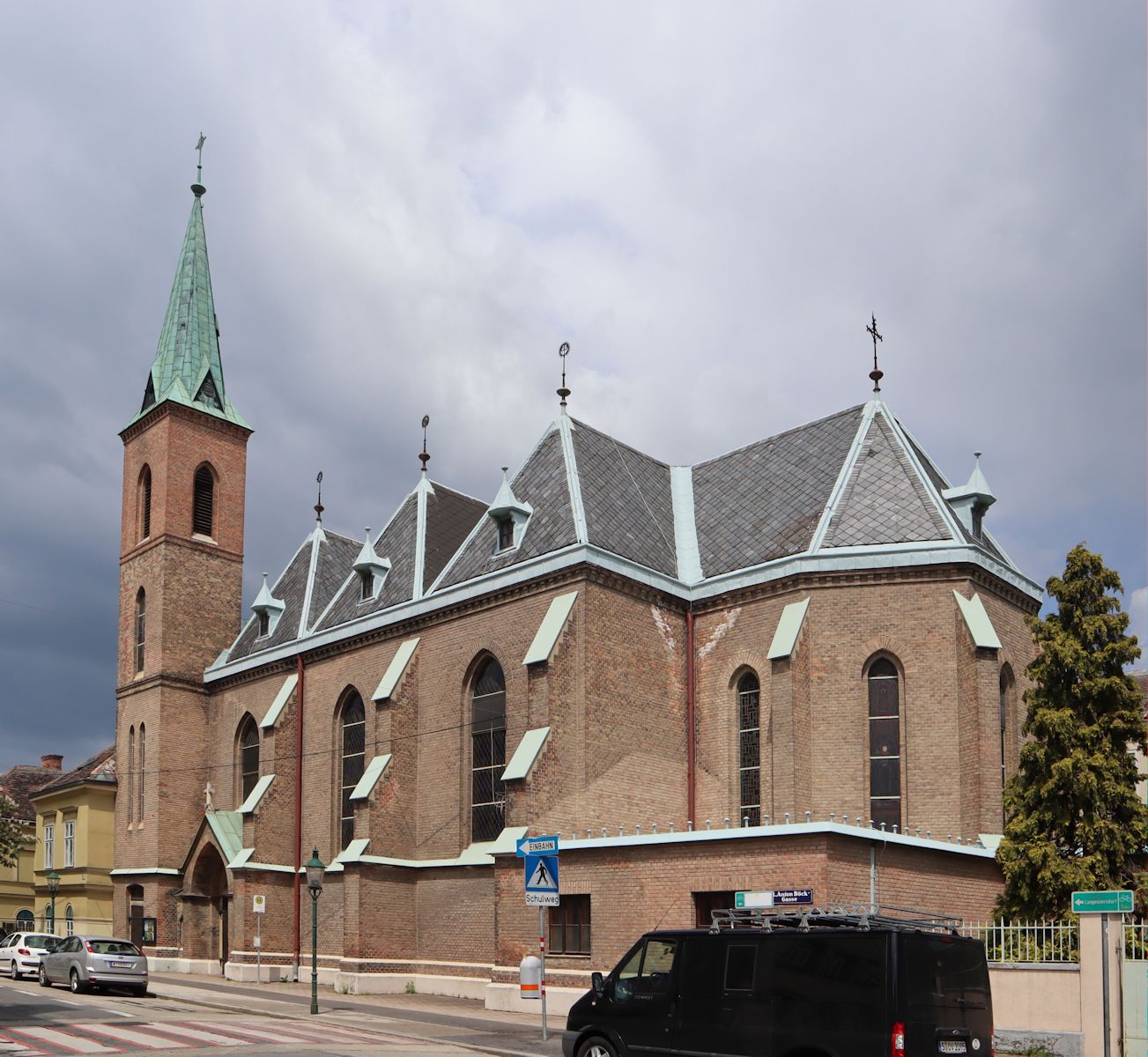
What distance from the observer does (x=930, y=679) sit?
29500mm

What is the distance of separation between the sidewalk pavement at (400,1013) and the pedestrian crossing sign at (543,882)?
2.10 meters

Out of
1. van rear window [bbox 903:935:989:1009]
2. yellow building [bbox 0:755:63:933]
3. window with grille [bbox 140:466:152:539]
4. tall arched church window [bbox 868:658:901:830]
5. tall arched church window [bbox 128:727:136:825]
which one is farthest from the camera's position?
yellow building [bbox 0:755:63:933]

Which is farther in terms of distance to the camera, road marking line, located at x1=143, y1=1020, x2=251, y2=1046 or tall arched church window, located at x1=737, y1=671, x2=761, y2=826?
tall arched church window, located at x1=737, y1=671, x2=761, y2=826

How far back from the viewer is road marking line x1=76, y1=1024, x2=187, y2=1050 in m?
18.0

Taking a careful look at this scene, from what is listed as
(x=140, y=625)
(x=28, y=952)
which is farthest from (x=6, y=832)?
(x=140, y=625)

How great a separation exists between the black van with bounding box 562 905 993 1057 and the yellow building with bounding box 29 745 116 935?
35.6m

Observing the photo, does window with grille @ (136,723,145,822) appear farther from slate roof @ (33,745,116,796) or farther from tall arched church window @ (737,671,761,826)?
tall arched church window @ (737,671,761,826)

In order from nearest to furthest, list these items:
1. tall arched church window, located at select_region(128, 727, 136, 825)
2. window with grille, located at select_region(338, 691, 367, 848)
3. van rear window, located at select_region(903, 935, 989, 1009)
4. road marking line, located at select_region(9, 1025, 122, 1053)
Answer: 1. van rear window, located at select_region(903, 935, 989, 1009)
2. road marking line, located at select_region(9, 1025, 122, 1053)
3. window with grille, located at select_region(338, 691, 367, 848)
4. tall arched church window, located at select_region(128, 727, 136, 825)

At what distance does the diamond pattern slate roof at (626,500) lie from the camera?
3294 centimetres

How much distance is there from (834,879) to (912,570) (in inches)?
356

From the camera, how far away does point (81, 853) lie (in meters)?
46.6

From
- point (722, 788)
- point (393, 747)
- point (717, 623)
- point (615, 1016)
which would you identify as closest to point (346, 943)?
point (393, 747)

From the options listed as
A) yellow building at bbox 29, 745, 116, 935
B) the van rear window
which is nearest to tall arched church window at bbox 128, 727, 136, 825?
yellow building at bbox 29, 745, 116, 935

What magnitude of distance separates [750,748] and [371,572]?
13687 millimetres
